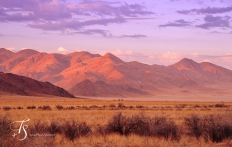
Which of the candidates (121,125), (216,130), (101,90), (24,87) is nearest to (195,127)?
(216,130)

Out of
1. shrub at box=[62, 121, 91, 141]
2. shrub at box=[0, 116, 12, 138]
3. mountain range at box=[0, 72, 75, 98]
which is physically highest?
mountain range at box=[0, 72, 75, 98]

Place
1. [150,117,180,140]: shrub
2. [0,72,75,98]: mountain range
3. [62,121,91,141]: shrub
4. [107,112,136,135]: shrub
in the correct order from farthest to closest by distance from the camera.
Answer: [0,72,75,98]: mountain range < [107,112,136,135]: shrub < [150,117,180,140]: shrub < [62,121,91,141]: shrub

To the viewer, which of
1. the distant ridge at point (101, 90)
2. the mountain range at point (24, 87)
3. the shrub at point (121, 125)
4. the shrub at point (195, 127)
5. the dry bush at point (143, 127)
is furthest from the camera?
the distant ridge at point (101, 90)

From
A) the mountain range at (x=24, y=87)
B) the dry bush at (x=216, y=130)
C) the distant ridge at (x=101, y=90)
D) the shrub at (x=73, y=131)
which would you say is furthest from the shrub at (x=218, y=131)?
the distant ridge at (x=101, y=90)

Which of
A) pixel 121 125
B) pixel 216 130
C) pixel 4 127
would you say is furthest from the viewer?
pixel 121 125

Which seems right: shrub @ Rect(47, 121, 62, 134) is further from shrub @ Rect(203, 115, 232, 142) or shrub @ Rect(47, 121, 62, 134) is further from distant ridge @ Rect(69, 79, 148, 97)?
distant ridge @ Rect(69, 79, 148, 97)

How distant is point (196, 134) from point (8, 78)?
12109cm

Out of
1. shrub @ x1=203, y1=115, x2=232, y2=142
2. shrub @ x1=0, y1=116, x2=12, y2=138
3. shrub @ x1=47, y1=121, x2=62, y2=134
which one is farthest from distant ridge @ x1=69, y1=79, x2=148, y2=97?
shrub @ x1=0, y1=116, x2=12, y2=138

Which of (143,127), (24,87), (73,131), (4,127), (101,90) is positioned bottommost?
(73,131)

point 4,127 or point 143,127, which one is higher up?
point 4,127

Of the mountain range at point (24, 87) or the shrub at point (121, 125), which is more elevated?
the mountain range at point (24, 87)

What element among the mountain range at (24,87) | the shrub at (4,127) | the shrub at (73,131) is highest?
the mountain range at (24,87)

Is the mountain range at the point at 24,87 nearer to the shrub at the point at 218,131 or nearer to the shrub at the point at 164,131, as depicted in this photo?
the shrub at the point at 164,131

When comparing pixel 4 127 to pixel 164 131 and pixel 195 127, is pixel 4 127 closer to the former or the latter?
pixel 164 131
